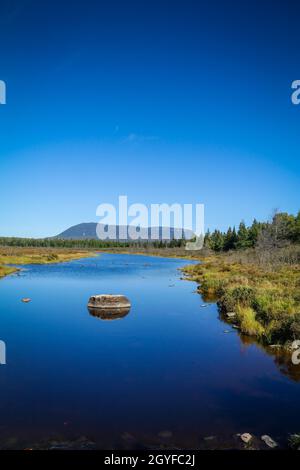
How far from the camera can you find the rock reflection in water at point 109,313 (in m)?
24.4

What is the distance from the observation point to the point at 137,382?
1279 cm

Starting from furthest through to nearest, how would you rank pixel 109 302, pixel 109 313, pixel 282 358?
pixel 109 302, pixel 109 313, pixel 282 358

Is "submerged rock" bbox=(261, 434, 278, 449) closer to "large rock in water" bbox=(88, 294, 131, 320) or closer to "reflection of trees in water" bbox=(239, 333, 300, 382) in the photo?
"reflection of trees in water" bbox=(239, 333, 300, 382)

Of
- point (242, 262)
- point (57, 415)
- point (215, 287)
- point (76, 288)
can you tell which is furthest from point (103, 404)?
point (242, 262)

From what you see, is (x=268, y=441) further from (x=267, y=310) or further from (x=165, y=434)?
(x=267, y=310)

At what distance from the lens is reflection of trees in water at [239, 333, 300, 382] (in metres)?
13.8

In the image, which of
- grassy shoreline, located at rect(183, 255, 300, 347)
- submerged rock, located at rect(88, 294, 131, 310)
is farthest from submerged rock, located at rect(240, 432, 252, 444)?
submerged rock, located at rect(88, 294, 131, 310)

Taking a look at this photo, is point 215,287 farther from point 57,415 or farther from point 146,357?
point 57,415

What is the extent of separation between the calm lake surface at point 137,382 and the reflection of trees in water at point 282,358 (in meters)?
0.12

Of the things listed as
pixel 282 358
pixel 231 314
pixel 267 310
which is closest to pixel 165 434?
pixel 282 358

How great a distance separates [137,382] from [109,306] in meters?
13.8

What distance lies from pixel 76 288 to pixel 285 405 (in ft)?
95.1

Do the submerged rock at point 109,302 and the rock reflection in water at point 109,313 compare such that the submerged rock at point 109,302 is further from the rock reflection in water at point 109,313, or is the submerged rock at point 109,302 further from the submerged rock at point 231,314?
the submerged rock at point 231,314

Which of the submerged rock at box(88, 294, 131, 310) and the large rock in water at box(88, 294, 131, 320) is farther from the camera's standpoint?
the submerged rock at box(88, 294, 131, 310)
